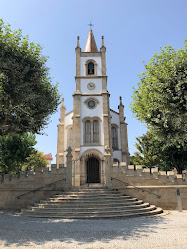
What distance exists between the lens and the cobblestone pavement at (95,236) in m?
5.56

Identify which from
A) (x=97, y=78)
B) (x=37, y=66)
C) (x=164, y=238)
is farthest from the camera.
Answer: (x=97, y=78)

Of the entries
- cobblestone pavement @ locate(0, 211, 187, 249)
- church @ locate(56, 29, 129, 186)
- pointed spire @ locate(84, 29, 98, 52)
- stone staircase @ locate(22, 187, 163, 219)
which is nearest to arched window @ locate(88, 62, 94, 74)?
church @ locate(56, 29, 129, 186)

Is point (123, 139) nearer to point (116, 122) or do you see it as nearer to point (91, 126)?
point (116, 122)

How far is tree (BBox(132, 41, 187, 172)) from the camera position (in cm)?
1050

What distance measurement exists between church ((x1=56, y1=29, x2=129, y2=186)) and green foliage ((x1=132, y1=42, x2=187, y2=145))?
10.6 metres

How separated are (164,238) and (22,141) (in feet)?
60.7

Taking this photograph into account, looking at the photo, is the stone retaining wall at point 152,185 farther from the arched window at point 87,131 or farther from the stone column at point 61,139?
the stone column at point 61,139

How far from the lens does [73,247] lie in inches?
214

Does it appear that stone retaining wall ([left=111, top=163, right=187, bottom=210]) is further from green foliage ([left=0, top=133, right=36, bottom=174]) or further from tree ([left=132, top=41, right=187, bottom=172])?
green foliage ([left=0, top=133, right=36, bottom=174])

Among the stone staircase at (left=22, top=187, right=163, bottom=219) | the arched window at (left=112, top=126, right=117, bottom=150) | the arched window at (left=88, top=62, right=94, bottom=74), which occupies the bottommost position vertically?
the stone staircase at (left=22, top=187, right=163, bottom=219)

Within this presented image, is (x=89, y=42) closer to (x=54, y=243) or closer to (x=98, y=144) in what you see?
(x=98, y=144)

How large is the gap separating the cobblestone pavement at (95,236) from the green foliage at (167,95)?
17.6 feet

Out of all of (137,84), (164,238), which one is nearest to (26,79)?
(137,84)

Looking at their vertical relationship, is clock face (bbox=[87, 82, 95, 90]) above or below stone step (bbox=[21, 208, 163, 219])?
above
